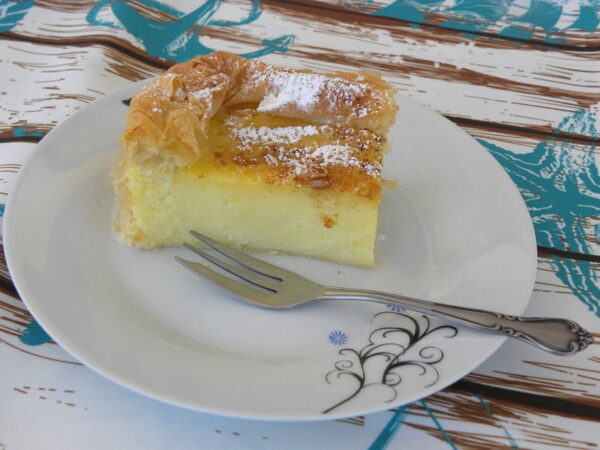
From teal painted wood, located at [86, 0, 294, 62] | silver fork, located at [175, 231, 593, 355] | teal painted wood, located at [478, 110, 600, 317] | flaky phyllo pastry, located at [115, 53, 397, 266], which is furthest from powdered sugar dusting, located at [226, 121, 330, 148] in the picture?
teal painted wood, located at [86, 0, 294, 62]

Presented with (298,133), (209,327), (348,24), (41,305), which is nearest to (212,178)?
(298,133)

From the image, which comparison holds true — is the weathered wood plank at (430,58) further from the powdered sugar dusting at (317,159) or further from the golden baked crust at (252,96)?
the powdered sugar dusting at (317,159)

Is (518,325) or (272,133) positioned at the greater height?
(272,133)

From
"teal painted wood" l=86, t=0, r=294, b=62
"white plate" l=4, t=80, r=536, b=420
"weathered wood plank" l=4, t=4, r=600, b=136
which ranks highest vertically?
"weathered wood plank" l=4, t=4, r=600, b=136

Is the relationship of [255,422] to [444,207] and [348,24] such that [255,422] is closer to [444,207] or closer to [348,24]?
[444,207]

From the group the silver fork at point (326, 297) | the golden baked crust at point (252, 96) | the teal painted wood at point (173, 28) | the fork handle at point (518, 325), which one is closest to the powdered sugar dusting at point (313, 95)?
the golden baked crust at point (252, 96)

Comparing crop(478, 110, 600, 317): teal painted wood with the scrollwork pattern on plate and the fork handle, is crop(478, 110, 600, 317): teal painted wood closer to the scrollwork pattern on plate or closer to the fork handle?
the fork handle

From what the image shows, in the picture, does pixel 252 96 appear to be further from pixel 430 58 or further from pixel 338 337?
pixel 430 58

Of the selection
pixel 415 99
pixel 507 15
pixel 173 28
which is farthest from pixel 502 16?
pixel 173 28
